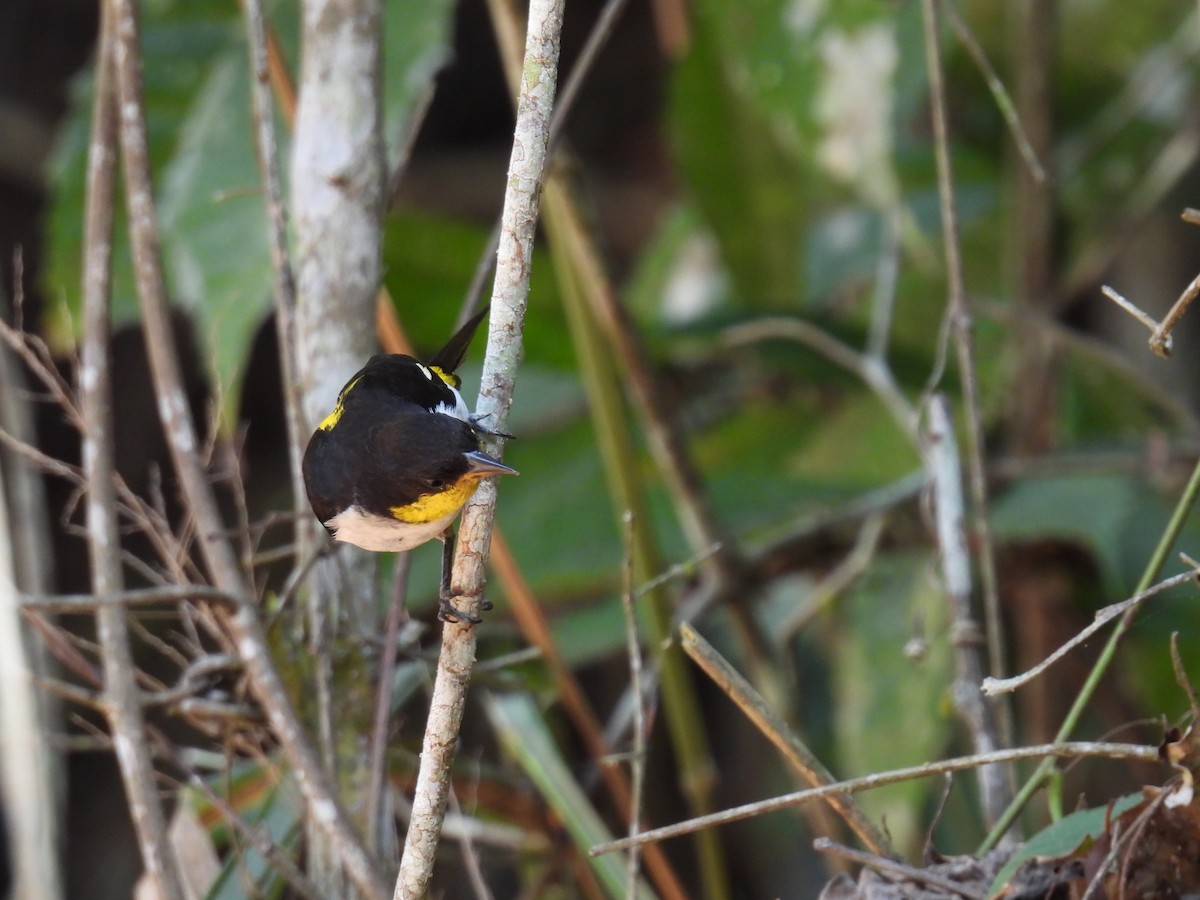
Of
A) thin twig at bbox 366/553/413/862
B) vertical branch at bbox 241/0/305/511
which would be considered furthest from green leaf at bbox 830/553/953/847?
vertical branch at bbox 241/0/305/511

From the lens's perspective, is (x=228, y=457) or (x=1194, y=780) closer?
(x=1194, y=780)

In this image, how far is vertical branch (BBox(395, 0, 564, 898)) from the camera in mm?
1413

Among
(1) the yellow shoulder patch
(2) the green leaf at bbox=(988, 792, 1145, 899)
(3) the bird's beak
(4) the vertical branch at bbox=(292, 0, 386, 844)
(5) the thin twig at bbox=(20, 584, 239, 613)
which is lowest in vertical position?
(2) the green leaf at bbox=(988, 792, 1145, 899)

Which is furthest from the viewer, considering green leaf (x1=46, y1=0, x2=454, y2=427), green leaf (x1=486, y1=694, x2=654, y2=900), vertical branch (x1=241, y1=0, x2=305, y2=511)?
green leaf (x1=46, y1=0, x2=454, y2=427)

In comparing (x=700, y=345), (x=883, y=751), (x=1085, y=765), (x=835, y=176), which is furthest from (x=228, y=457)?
(x=1085, y=765)

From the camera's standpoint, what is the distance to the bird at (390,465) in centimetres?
179

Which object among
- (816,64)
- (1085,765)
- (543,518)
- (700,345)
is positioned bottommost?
(1085,765)

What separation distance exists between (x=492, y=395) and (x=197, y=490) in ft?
2.38

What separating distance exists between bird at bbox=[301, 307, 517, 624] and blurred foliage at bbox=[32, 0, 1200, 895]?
61 centimetres

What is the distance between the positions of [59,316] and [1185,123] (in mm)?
3142

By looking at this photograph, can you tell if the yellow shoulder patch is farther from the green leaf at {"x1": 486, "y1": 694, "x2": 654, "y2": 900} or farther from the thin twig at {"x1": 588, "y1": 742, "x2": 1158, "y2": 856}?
the thin twig at {"x1": 588, "y1": 742, "x2": 1158, "y2": 856}

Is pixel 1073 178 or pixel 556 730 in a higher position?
pixel 1073 178

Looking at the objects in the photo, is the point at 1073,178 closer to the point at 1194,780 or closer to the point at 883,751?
the point at 883,751

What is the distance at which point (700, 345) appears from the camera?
3734 mm
